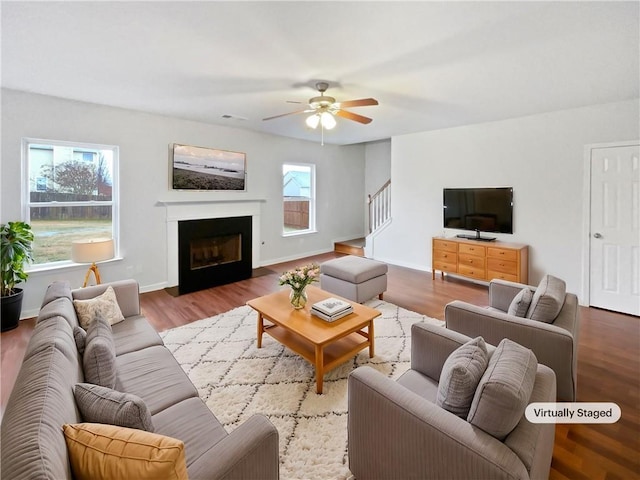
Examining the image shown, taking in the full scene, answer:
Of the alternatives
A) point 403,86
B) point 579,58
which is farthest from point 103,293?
point 579,58

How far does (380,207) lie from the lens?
7211 mm

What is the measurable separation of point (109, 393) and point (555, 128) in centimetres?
556

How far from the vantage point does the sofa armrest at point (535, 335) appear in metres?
2.05

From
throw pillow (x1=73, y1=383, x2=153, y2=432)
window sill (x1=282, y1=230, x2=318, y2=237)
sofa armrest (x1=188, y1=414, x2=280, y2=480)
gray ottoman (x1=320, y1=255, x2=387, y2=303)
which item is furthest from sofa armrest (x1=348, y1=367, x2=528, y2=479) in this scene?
window sill (x1=282, y1=230, x2=318, y2=237)

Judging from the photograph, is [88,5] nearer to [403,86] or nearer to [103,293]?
[103,293]

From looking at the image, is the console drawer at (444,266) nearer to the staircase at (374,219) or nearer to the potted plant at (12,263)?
the staircase at (374,219)

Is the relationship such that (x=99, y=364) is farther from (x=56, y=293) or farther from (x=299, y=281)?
(x=299, y=281)

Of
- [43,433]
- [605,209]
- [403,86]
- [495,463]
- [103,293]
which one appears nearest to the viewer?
[43,433]

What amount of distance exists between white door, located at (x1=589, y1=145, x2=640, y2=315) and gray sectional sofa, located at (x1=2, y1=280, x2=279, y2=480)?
187 inches

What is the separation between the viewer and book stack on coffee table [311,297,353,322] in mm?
2715

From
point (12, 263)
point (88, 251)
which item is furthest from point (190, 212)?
point (12, 263)

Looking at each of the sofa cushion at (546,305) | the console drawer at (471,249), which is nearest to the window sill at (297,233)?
the console drawer at (471,249)

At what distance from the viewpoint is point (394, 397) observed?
1.46 metres

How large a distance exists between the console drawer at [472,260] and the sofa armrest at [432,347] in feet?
10.6
